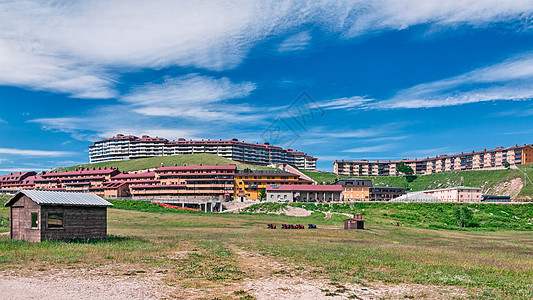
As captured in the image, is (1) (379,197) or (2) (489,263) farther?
(1) (379,197)

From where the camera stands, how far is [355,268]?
28375 millimetres

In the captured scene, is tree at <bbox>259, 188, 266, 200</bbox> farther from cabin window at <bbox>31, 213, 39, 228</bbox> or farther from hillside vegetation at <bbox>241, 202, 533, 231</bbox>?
cabin window at <bbox>31, 213, 39, 228</bbox>

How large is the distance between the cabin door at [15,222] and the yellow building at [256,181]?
111 m

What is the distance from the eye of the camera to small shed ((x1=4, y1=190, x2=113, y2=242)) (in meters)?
35.8

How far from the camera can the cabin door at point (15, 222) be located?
3722 centimetres

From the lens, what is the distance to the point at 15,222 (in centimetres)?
3756

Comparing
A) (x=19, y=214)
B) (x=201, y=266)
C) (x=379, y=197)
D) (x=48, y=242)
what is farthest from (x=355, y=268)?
(x=379, y=197)

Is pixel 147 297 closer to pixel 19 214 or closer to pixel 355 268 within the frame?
pixel 355 268

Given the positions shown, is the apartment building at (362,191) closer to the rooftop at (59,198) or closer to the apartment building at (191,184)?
the apartment building at (191,184)

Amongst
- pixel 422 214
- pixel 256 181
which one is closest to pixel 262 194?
pixel 256 181

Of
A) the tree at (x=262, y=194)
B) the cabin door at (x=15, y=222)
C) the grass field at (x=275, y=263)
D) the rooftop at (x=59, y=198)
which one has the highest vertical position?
the rooftop at (x=59, y=198)

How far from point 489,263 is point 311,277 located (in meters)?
16.9

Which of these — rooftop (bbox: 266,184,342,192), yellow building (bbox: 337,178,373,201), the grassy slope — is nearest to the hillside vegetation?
rooftop (bbox: 266,184,342,192)

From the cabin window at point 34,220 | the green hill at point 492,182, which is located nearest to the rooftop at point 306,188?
the green hill at point 492,182
